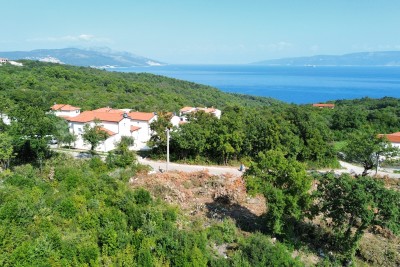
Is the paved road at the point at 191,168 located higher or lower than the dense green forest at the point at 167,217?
lower

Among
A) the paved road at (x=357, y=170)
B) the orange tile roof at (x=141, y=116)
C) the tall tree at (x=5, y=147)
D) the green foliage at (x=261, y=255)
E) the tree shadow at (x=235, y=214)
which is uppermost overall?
the tall tree at (x=5, y=147)

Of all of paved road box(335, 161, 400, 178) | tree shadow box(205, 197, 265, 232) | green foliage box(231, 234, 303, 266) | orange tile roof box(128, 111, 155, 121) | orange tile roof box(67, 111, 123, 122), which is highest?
orange tile roof box(67, 111, 123, 122)

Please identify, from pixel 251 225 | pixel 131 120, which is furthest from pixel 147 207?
pixel 131 120

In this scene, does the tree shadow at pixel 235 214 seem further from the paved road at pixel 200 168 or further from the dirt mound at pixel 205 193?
the paved road at pixel 200 168

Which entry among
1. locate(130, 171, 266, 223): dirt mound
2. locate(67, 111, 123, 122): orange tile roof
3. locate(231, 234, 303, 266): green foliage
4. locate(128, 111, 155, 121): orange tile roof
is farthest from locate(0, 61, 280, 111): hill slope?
locate(231, 234, 303, 266): green foliage

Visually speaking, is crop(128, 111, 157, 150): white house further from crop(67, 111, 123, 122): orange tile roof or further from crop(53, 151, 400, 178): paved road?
crop(53, 151, 400, 178): paved road

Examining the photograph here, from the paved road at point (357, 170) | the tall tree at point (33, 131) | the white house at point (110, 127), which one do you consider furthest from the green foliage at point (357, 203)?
the white house at point (110, 127)

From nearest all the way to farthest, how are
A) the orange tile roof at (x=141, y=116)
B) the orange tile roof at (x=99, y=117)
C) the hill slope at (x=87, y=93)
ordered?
the orange tile roof at (x=99, y=117)
the orange tile roof at (x=141, y=116)
the hill slope at (x=87, y=93)
